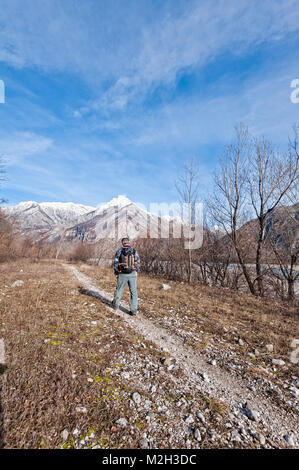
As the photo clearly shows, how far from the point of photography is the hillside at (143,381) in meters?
2.76

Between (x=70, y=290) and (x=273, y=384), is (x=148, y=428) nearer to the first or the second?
(x=273, y=384)

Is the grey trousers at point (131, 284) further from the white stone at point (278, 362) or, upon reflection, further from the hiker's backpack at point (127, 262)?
the white stone at point (278, 362)

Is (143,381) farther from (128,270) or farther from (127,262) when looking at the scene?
(127,262)

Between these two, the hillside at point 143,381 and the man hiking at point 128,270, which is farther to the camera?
the man hiking at point 128,270

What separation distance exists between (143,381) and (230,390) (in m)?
1.69

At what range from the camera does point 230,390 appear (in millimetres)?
3889

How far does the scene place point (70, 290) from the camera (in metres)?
10.8

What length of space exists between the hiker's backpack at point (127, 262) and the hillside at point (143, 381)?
5.73 feet

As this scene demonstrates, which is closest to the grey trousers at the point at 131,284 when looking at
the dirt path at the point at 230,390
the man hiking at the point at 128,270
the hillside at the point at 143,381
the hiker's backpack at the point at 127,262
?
the man hiking at the point at 128,270

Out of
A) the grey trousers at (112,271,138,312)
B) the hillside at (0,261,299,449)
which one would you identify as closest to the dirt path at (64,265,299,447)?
the hillside at (0,261,299,449)

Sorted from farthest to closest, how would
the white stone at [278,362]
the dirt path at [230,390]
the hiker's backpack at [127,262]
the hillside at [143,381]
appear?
the hiker's backpack at [127,262] → the white stone at [278,362] → the dirt path at [230,390] → the hillside at [143,381]

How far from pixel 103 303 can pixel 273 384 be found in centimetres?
674

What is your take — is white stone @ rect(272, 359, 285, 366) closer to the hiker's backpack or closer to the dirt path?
the dirt path

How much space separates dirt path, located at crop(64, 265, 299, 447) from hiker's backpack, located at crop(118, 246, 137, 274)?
2.40 meters
